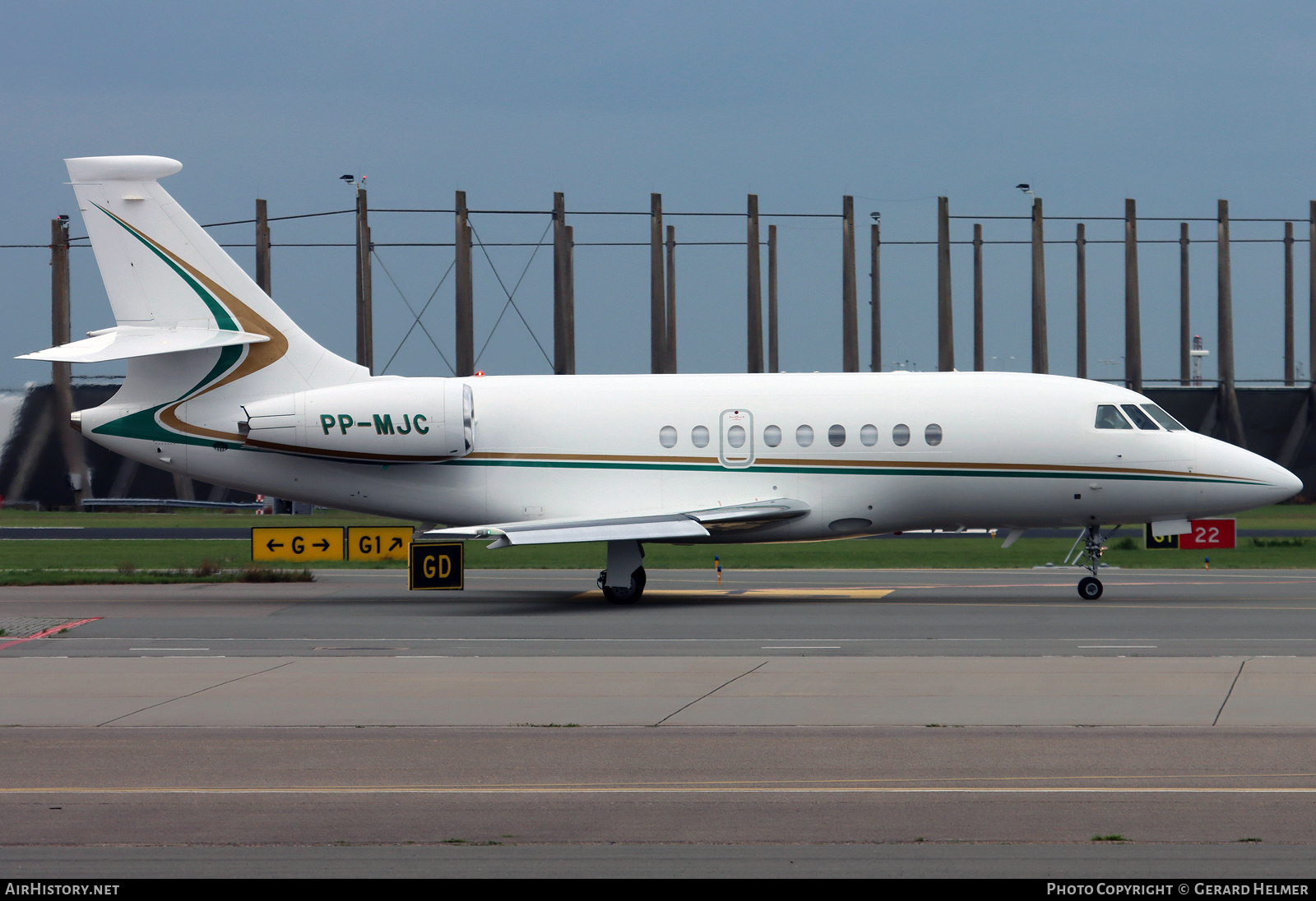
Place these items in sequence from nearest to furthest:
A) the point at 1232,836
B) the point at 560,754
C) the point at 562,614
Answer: the point at 1232,836
the point at 560,754
the point at 562,614

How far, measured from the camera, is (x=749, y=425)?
77.4 ft

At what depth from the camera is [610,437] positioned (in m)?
23.9

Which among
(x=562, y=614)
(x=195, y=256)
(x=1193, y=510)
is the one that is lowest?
(x=562, y=614)

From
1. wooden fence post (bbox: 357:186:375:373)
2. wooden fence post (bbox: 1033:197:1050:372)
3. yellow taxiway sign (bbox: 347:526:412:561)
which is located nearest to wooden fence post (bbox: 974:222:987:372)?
wooden fence post (bbox: 1033:197:1050:372)

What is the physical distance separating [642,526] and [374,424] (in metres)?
5.10

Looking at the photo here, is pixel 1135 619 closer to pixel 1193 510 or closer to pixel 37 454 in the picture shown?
pixel 1193 510

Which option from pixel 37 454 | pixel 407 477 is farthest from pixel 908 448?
pixel 37 454

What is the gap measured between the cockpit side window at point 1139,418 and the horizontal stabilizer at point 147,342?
595 inches

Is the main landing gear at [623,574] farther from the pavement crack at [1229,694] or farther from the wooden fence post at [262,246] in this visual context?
the wooden fence post at [262,246]

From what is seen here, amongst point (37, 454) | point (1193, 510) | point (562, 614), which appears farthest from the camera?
point (37, 454)

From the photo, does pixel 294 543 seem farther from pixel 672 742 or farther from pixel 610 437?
pixel 672 742

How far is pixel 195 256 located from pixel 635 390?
26.9 feet

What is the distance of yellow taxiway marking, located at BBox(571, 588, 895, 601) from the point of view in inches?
957

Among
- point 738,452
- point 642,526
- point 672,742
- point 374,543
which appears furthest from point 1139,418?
point 672,742
